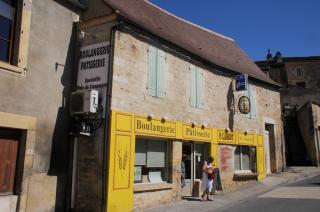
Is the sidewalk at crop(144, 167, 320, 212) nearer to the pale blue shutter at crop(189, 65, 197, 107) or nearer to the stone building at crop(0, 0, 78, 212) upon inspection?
the stone building at crop(0, 0, 78, 212)

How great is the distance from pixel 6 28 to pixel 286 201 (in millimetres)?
9418

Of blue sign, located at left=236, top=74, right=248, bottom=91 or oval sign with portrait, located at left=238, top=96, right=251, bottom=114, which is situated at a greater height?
blue sign, located at left=236, top=74, right=248, bottom=91

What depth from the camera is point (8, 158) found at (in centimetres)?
880

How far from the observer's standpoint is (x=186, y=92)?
42.7 feet

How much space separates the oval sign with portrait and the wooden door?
1004 centimetres

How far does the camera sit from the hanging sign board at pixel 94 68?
1024 cm

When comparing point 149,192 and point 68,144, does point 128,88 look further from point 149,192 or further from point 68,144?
point 149,192

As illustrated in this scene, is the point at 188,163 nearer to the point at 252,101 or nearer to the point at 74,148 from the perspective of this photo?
the point at 74,148

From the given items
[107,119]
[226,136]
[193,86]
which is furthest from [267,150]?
[107,119]

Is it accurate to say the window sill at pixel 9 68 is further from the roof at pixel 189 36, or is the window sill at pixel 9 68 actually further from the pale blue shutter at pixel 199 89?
the pale blue shutter at pixel 199 89

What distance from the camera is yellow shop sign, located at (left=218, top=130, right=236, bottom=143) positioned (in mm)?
14668

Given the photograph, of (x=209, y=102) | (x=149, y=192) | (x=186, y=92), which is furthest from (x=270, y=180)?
(x=149, y=192)

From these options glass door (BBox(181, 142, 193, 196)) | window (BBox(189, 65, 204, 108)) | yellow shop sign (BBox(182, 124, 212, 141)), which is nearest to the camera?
yellow shop sign (BBox(182, 124, 212, 141))

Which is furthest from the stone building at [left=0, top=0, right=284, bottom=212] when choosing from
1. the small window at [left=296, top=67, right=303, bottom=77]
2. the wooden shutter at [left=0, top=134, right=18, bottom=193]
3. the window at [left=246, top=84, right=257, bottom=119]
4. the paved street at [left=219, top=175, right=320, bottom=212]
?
the small window at [left=296, top=67, right=303, bottom=77]
